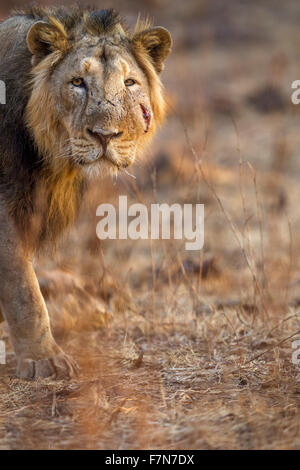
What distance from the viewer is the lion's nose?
379cm

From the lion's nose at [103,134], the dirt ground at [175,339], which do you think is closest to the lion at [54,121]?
the lion's nose at [103,134]

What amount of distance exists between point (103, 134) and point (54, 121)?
44 cm

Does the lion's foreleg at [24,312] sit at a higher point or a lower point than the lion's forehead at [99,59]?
lower

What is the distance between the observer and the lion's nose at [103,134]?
12.4 feet

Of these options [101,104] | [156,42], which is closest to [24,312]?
[101,104]

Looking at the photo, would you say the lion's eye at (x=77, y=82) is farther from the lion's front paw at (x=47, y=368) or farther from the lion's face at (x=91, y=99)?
the lion's front paw at (x=47, y=368)

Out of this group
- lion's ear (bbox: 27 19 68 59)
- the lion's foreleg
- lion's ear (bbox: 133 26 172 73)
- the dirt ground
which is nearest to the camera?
the dirt ground

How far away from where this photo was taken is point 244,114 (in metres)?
14.3

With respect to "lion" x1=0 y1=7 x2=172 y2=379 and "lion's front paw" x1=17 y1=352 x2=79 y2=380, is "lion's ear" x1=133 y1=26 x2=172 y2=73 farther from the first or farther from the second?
"lion's front paw" x1=17 y1=352 x2=79 y2=380

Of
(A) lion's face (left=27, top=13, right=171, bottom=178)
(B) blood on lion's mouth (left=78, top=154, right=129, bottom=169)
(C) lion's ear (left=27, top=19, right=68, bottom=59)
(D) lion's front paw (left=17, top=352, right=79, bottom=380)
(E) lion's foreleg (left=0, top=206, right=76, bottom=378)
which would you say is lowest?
(D) lion's front paw (left=17, top=352, right=79, bottom=380)

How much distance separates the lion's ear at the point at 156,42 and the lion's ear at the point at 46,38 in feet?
1.60

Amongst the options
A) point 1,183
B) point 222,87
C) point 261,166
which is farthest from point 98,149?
point 222,87

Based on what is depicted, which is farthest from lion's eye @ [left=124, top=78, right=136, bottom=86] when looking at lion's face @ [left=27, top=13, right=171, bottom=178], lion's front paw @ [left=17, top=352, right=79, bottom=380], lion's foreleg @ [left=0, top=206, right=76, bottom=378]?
lion's front paw @ [left=17, top=352, right=79, bottom=380]

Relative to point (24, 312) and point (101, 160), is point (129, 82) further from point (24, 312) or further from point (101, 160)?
point (24, 312)
